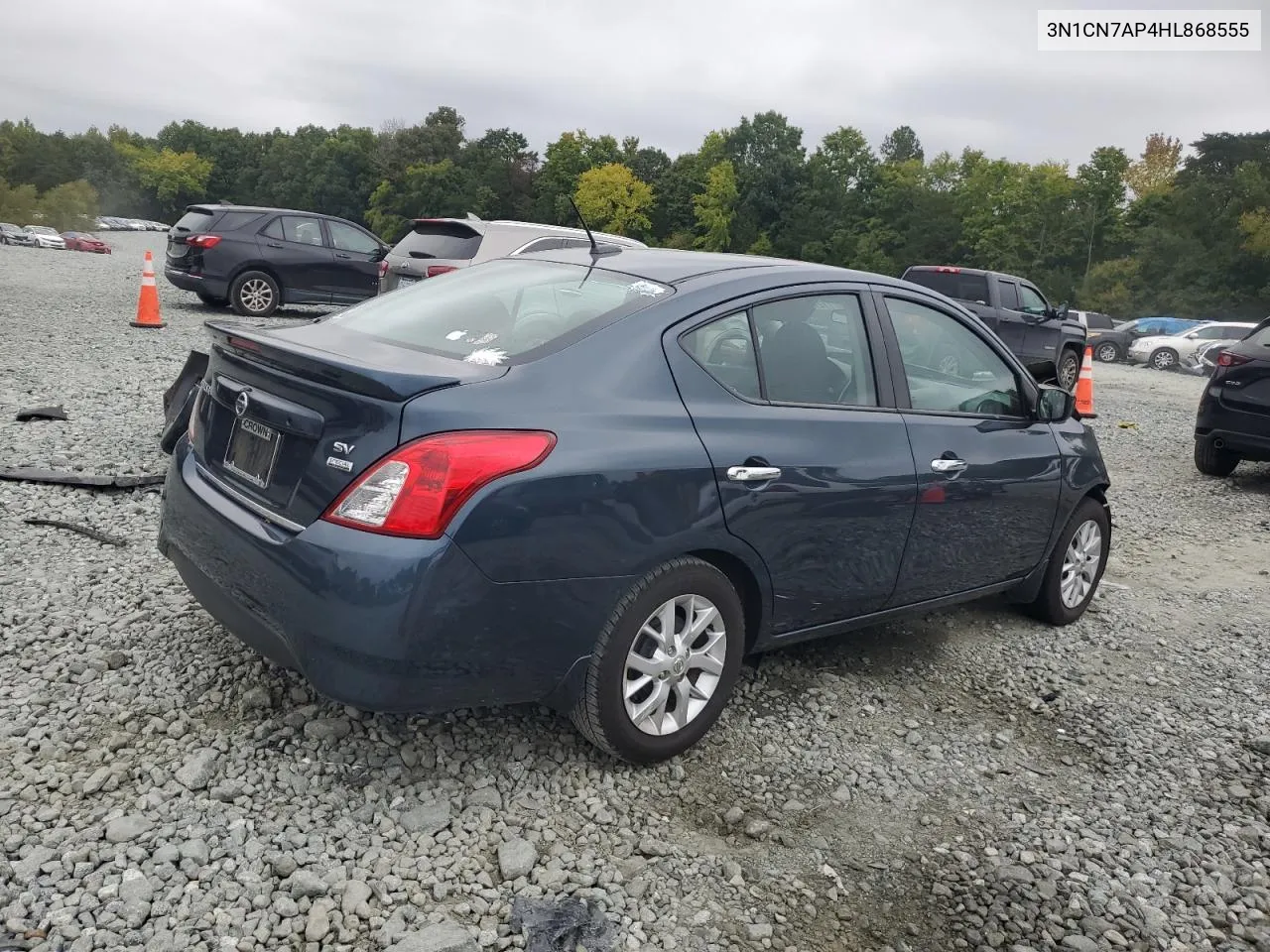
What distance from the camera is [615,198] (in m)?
84.6

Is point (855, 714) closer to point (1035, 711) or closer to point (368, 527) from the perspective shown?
point (1035, 711)

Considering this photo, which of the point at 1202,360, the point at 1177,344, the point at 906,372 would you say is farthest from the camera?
the point at 1177,344

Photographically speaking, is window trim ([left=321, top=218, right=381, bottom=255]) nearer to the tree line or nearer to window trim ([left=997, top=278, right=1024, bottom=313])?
window trim ([left=997, top=278, right=1024, bottom=313])

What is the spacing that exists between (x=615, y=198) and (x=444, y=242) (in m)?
75.2

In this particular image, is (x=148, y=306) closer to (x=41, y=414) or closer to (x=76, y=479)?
(x=41, y=414)

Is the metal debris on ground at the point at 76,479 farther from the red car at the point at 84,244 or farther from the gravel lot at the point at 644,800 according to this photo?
the red car at the point at 84,244

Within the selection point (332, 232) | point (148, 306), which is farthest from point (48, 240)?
point (148, 306)

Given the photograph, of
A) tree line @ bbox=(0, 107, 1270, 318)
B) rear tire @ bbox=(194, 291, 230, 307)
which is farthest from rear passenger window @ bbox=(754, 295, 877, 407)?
tree line @ bbox=(0, 107, 1270, 318)

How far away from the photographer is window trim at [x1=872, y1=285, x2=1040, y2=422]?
4094mm

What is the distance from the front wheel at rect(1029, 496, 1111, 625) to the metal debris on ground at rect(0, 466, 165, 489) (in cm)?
484

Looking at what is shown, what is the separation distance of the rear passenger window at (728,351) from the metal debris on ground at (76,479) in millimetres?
3872

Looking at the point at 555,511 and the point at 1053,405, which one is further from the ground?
the point at 1053,405

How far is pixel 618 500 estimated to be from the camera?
3068 millimetres

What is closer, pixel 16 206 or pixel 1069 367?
pixel 1069 367
